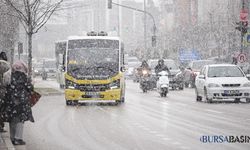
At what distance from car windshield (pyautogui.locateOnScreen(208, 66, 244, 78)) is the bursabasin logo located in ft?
51.3

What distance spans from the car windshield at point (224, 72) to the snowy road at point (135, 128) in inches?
190

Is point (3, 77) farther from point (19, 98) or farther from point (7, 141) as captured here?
point (7, 141)

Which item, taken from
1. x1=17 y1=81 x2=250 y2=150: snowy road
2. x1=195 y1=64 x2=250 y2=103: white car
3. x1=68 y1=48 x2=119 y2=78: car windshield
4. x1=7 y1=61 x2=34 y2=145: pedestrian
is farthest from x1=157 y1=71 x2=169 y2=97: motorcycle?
x1=7 y1=61 x2=34 y2=145: pedestrian

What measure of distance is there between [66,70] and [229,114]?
29.9ft

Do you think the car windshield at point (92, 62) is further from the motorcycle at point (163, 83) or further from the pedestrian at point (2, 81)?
the pedestrian at point (2, 81)

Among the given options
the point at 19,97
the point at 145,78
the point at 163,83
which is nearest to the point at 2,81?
the point at 19,97

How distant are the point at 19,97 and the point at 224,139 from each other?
4.02 metres

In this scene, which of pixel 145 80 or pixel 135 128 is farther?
pixel 145 80

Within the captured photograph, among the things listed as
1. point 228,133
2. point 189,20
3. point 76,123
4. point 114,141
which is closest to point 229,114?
point 76,123

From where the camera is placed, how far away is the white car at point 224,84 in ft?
97.8

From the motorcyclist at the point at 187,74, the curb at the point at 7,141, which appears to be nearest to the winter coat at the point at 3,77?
the curb at the point at 7,141

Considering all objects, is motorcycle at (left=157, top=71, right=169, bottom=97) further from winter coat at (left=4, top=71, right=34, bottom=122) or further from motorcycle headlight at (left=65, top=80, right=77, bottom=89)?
winter coat at (left=4, top=71, right=34, bottom=122)

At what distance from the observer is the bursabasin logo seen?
48.3 feet

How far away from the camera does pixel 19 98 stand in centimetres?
1486
